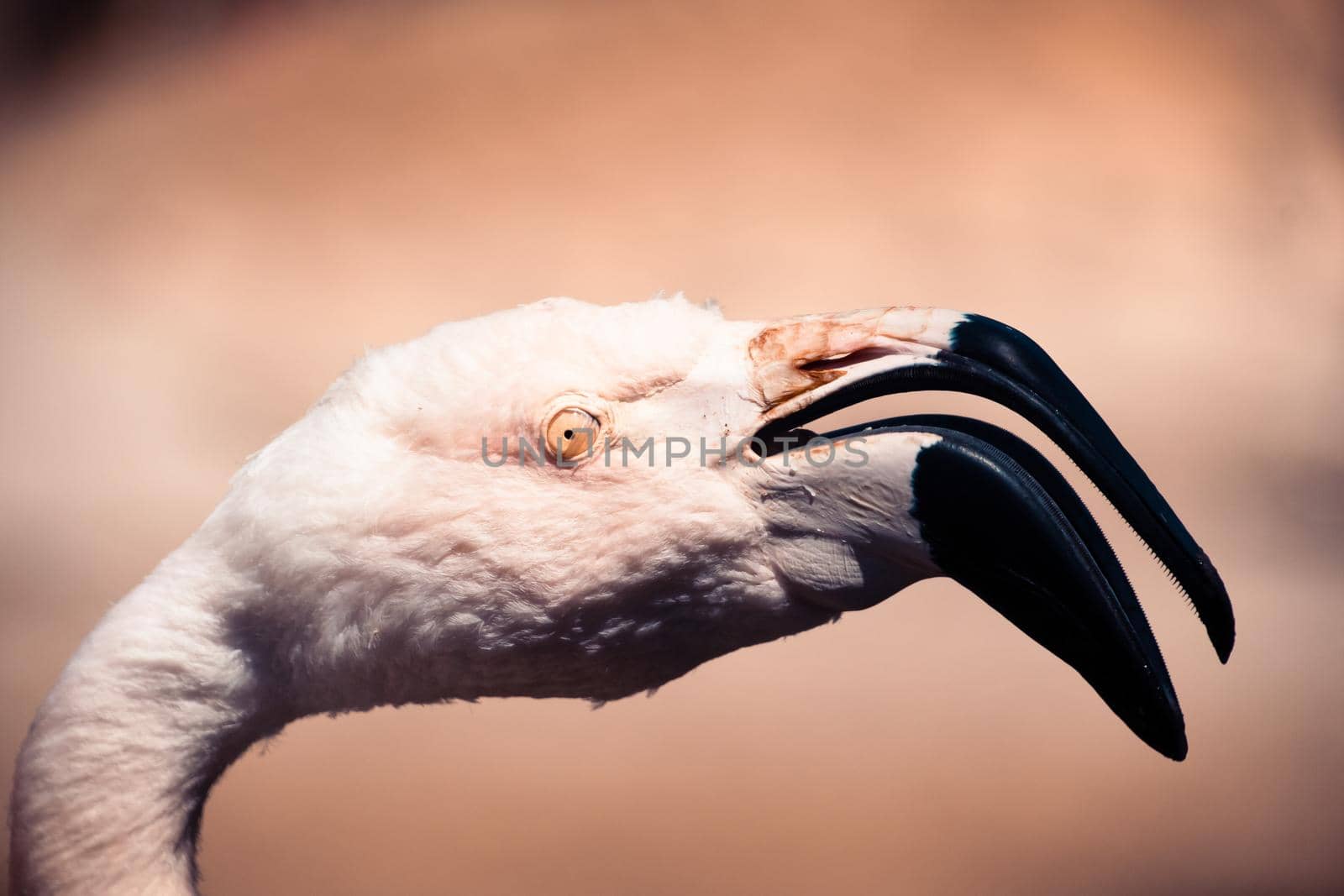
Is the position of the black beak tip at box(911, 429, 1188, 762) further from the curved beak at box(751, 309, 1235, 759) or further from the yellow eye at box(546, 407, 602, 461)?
the yellow eye at box(546, 407, 602, 461)

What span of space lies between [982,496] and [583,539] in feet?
1.09

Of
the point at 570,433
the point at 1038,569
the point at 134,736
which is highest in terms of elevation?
the point at 570,433

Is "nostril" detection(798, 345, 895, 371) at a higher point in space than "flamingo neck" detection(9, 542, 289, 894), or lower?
higher

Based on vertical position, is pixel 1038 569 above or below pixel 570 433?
below

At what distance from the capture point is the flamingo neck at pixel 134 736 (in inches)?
32.3

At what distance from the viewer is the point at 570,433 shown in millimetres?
797

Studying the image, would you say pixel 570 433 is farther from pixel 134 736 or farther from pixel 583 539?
pixel 134 736

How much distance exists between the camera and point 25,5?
2.57m

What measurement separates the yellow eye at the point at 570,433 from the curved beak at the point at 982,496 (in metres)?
0.16

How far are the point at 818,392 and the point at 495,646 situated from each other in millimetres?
358

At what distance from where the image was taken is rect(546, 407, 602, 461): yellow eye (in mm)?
794

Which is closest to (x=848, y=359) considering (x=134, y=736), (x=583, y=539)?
(x=583, y=539)

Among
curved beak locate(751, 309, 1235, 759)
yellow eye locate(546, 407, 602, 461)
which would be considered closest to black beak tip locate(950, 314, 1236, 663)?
curved beak locate(751, 309, 1235, 759)

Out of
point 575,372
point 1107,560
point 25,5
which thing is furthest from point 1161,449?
point 25,5
